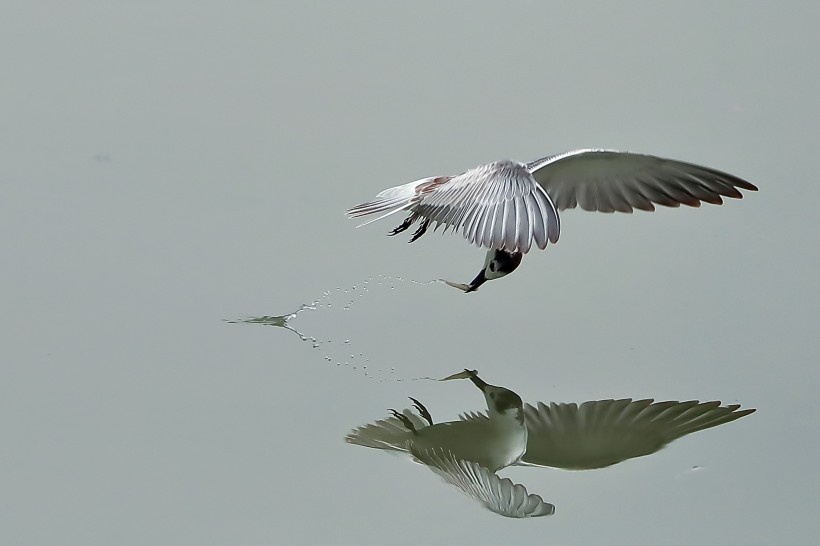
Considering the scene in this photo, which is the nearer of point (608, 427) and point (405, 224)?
point (608, 427)

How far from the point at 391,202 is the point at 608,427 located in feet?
3.00

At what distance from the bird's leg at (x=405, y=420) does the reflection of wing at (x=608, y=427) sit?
0.13 meters

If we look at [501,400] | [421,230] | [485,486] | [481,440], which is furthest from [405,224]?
[485,486]

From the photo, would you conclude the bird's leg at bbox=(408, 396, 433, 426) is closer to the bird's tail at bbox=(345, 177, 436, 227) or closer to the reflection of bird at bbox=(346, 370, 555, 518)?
the reflection of bird at bbox=(346, 370, 555, 518)

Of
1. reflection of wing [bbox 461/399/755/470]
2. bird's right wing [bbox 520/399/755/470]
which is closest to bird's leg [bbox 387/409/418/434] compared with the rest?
reflection of wing [bbox 461/399/755/470]

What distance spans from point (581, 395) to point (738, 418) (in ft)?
1.27

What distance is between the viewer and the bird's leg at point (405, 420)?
2741 mm

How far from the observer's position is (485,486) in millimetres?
2514

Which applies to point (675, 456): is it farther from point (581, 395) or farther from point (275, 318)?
point (275, 318)

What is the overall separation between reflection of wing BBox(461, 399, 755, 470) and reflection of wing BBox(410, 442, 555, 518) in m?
0.13

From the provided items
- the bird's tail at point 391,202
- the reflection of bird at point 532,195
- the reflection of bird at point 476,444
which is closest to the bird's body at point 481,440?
the reflection of bird at point 476,444

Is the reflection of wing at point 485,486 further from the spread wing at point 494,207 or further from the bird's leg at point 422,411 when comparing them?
the spread wing at point 494,207

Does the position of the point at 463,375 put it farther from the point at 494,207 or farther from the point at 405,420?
the point at 494,207

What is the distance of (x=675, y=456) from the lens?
2662 mm
